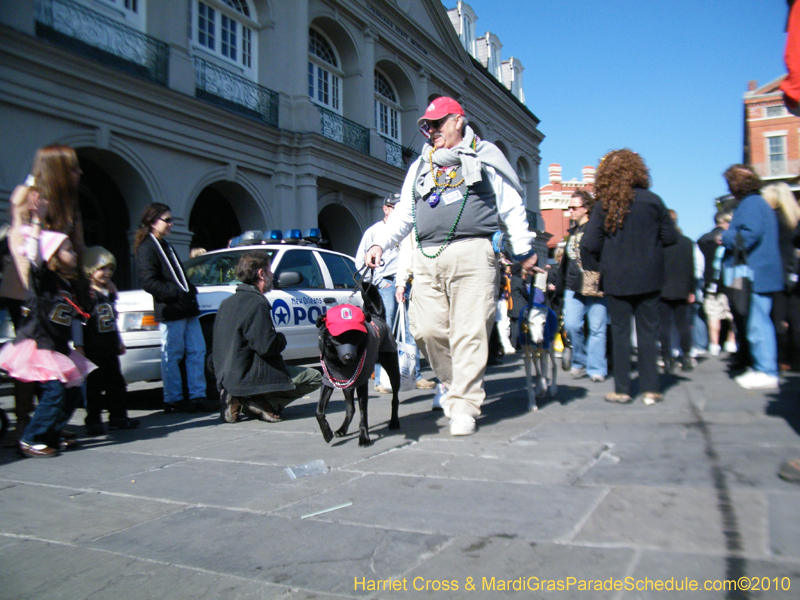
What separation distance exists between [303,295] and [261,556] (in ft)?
19.3

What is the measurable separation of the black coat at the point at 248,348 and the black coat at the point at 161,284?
625 millimetres

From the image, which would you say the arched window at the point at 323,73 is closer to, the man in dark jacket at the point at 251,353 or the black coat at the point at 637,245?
the man in dark jacket at the point at 251,353

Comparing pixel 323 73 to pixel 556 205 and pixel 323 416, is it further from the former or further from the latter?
pixel 556 205

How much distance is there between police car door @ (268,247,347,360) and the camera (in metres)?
7.63

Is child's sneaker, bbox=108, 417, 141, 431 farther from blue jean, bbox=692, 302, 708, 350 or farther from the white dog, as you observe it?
blue jean, bbox=692, 302, 708, 350

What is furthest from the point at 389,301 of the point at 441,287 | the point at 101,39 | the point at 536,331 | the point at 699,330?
the point at 101,39

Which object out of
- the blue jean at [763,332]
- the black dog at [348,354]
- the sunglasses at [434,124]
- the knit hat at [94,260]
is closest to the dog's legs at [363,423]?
the black dog at [348,354]

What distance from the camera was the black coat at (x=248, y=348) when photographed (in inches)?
207

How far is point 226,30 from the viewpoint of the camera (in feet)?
49.7

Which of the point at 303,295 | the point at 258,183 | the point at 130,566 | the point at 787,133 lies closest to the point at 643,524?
the point at 130,566

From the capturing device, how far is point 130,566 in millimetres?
2246

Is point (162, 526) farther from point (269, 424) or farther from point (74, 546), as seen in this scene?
point (269, 424)

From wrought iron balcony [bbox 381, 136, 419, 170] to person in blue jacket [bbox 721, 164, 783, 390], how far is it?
15.9 metres

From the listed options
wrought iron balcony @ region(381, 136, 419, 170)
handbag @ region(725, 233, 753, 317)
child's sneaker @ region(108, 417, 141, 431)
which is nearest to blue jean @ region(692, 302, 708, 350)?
handbag @ region(725, 233, 753, 317)
